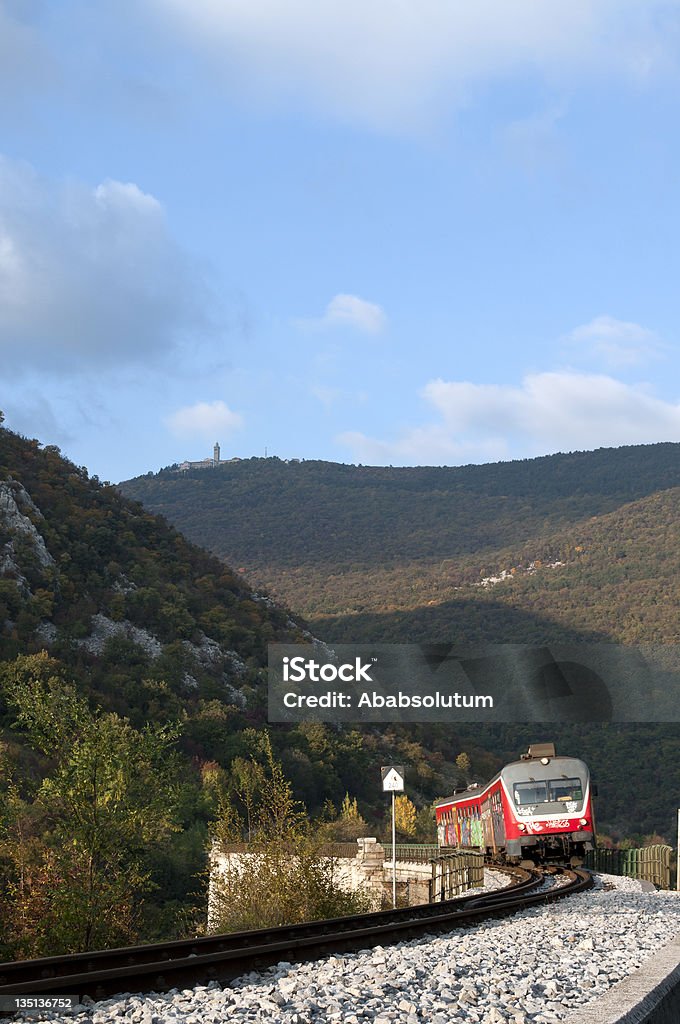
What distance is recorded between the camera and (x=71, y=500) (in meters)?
80.2

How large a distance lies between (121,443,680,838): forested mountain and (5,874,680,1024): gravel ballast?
54026 millimetres

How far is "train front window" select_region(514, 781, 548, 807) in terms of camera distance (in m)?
26.9

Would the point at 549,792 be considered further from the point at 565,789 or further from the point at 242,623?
the point at 242,623

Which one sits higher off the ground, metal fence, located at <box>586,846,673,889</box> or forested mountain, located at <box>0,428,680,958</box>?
forested mountain, located at <box>0,428,680,958</box>

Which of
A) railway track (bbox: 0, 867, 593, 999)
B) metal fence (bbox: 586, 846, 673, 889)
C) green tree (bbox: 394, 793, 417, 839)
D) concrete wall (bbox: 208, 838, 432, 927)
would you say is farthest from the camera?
green tree (bbox: 394, 793, 417, 839)

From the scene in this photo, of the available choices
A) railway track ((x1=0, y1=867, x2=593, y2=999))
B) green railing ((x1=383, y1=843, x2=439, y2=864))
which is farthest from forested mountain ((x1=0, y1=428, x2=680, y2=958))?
railway track ((x1=0, y1=867, x2=593, y2=999))

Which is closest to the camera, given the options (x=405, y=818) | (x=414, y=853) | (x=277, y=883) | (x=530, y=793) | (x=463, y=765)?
(x=277, y=883)

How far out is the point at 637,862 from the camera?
26969 mm

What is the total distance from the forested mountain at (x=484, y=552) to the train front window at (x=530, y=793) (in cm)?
3684

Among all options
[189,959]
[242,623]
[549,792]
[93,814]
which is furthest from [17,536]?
[189,959]

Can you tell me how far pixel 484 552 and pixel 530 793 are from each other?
374ft

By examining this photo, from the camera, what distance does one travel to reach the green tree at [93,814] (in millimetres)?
17828

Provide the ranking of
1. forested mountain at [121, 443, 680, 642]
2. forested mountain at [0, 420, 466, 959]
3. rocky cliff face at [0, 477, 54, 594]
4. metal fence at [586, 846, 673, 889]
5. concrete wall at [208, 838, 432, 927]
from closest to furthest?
forested mountain at [0, 420, 466, 959]
metal fence at [586, 846, 673, 889]
concrete wall at [208, 838, 432, 927]
rocky cliff face at [0, 477, 54, 594]
forested mountain at [121, 443, 680, 642]

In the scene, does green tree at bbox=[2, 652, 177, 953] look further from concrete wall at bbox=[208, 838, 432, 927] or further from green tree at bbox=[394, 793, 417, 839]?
green tree at bbox=[394, 793, 417, 839]
